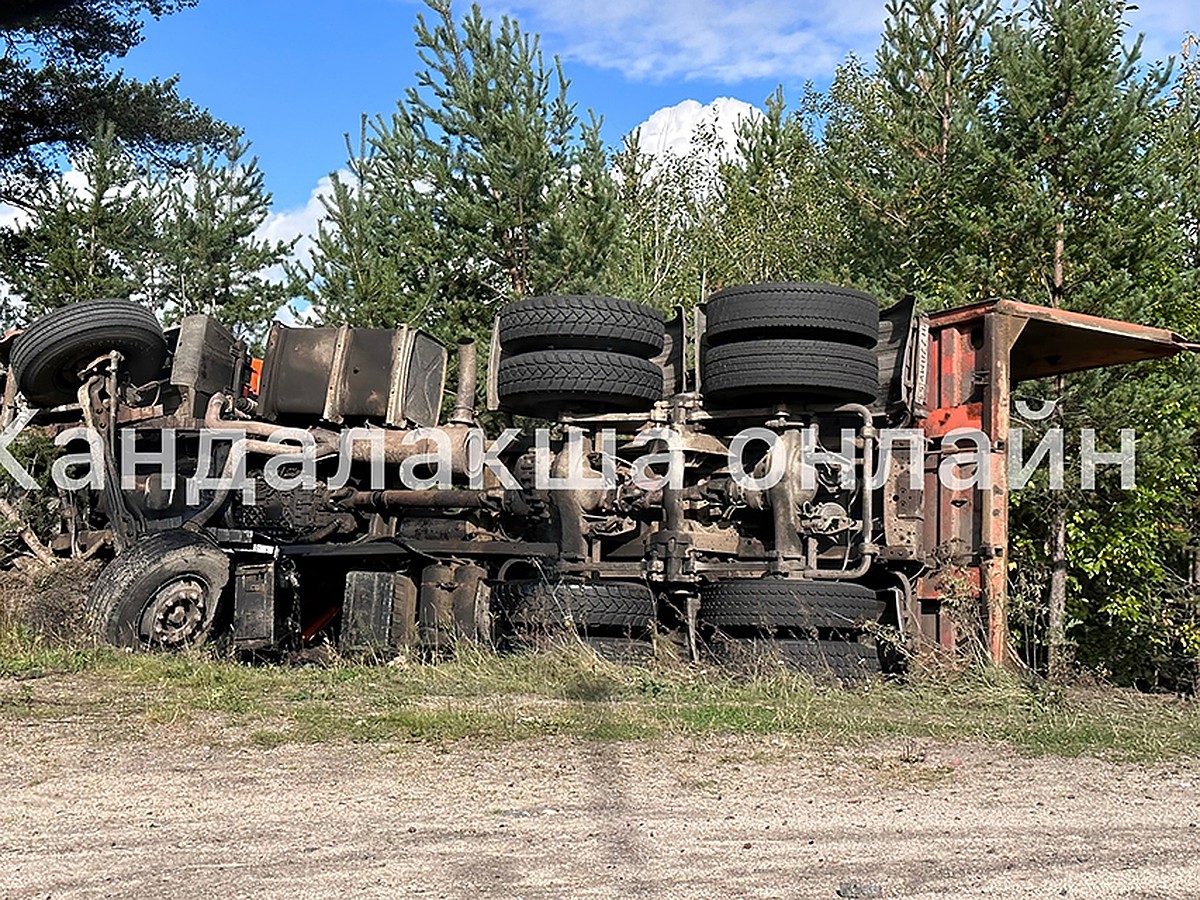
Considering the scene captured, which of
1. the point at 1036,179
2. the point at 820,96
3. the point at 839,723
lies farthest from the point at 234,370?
the point at 820,96

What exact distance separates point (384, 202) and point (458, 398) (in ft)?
27.9

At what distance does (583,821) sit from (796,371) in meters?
4.82

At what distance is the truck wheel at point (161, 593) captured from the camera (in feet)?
32.5

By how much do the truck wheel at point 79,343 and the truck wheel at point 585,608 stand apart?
14.4 feet

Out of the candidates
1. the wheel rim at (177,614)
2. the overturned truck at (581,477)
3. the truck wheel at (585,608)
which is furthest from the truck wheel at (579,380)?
the wheel rim at (177,614)

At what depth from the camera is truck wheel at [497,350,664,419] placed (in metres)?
9.70

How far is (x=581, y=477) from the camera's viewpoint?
9859 millimetres

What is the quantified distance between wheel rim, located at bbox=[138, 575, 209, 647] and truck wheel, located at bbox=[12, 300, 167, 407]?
96.0 inches

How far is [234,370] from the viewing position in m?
12.3

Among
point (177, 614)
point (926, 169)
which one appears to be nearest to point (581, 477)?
point (177, 614)

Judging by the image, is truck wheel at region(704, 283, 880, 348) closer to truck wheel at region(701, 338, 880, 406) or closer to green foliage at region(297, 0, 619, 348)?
truck wheel at region(701, 338, 880, 406)

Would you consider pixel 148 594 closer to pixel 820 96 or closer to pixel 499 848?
pixel 499 848

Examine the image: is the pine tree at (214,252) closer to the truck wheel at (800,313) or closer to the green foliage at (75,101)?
the green foliage at (75,101)

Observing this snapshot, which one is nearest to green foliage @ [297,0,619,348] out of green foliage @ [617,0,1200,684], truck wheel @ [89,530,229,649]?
green foliage @ [617,0,1200,684]
